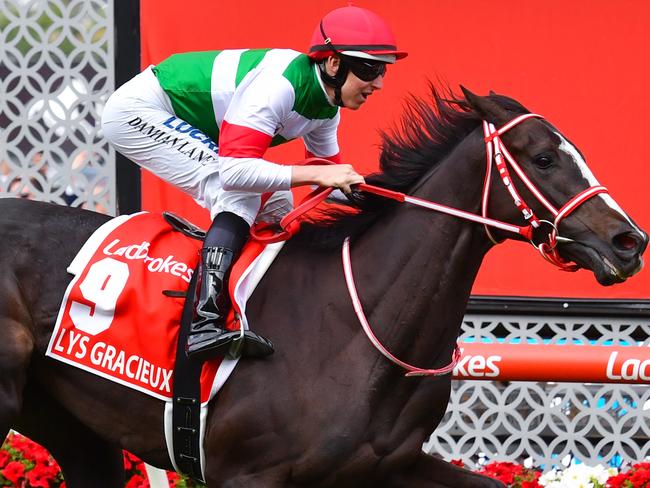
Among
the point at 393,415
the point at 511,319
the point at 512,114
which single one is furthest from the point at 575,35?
the point at 393,415

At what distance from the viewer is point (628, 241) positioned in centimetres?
385

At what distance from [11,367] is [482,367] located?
2.15 metres

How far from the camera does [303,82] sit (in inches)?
165

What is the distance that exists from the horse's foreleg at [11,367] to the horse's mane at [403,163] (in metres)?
0.99

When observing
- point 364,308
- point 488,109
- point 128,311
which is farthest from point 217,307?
point 488,109

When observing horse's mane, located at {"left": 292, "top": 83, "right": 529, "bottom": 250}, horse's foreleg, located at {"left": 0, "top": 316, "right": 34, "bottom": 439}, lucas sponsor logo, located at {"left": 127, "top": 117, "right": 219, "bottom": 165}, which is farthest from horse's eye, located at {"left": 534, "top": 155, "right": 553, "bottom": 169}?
horse's foreleg, located at {"left": 0, "top": 316, "right": 34, "bottom": 439}

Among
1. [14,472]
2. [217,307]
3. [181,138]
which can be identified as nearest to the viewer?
[217,307]

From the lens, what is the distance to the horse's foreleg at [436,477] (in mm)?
4203

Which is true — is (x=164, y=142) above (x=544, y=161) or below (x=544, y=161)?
below

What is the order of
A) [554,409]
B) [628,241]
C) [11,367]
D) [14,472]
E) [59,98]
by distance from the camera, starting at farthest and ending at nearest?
[59,98], [554,409], [14,472], [11,367], [628,241]

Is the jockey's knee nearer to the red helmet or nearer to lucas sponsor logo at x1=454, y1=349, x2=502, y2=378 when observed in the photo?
the red helmet

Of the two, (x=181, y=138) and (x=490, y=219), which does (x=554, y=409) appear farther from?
(x=181, y=138)

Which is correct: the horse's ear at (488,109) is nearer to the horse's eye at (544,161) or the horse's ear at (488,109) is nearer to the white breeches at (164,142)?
the horse's eye at (544,161)

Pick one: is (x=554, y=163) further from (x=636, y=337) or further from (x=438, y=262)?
(x=636, y=337)
